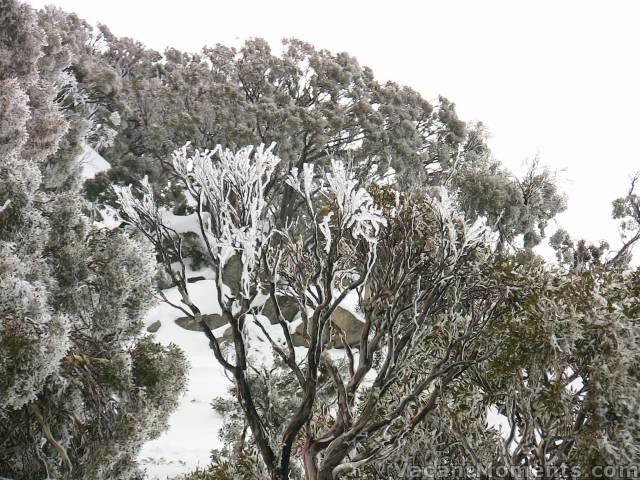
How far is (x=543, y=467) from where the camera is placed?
536 cm

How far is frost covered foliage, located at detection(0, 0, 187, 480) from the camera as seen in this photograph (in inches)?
242

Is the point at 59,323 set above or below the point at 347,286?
below

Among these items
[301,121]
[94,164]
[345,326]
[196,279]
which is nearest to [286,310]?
[345,326]

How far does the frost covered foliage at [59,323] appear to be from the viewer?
20.2 ft

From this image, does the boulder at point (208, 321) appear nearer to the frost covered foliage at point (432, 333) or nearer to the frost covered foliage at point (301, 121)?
the frost covered foliage at point (301, 121)

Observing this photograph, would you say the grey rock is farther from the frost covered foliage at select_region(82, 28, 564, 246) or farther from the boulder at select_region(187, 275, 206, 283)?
the frost covered foliage at select_region(82, 28, 564, 246)

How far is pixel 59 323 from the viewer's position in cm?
624

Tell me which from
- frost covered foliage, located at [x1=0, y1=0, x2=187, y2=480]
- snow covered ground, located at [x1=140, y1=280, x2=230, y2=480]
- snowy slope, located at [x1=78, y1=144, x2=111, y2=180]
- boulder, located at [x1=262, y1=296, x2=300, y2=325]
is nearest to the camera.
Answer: frost covered foliage, located at [x1=0, y1=0, x2=187, y2=480]

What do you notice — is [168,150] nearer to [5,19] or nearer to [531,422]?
[5,19]

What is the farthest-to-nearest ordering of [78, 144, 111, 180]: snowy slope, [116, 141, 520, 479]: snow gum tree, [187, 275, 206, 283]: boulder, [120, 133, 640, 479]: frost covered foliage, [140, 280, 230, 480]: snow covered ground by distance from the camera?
[78, 144, 111, 180]: snowy slope
[187, 275, 206, 283]: boulder
[140, 280, 230, 480]: snow covered ground
[116, 141, 520, 479]: snow gum tree
[120, 133, 640, 479]: frost covered foliage

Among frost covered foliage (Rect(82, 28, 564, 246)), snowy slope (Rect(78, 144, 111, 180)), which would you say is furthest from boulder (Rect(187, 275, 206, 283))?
snowy slope (Rect(78, 144, 111, 180))

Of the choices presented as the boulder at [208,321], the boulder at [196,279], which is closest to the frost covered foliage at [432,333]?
the boulder at [208,321]

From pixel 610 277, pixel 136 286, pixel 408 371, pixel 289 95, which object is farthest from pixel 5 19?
pixel 289 95

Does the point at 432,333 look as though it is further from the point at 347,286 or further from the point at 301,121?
the point at 301,121
